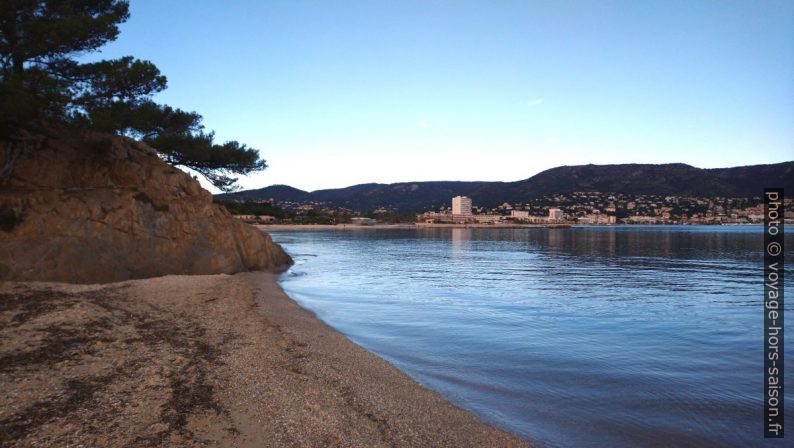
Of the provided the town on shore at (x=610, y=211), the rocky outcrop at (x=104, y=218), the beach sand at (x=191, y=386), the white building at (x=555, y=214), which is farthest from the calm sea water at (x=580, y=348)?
the white building at (x=555, y=214)

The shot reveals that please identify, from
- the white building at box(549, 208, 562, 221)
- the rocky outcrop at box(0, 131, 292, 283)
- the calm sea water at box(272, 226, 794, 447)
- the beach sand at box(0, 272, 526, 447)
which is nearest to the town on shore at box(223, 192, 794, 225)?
the white building at box(549, 208, 562, 221)

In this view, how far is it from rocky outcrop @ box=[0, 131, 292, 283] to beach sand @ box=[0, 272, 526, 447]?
282 cm

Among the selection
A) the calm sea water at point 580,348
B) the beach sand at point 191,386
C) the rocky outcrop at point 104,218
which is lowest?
Result: the calm sea water at point 580,348

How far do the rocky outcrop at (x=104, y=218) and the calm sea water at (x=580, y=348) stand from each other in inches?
201

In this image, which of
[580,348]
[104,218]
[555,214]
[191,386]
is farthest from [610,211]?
[191,386]

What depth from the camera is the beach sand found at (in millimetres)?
5141

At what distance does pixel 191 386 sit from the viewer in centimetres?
645

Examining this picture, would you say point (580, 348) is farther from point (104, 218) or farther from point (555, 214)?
point (555, 214)

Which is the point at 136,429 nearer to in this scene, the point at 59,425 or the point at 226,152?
the point at 59,425

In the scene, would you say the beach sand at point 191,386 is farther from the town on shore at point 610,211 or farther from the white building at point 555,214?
the white building at point 555,214

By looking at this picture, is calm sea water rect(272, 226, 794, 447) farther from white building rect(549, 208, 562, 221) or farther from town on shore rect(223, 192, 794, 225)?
white building rect(549, 208, 562, 221)

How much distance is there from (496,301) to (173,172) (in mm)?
14587

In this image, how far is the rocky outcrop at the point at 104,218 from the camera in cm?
1359

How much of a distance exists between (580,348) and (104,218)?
49.7ft
